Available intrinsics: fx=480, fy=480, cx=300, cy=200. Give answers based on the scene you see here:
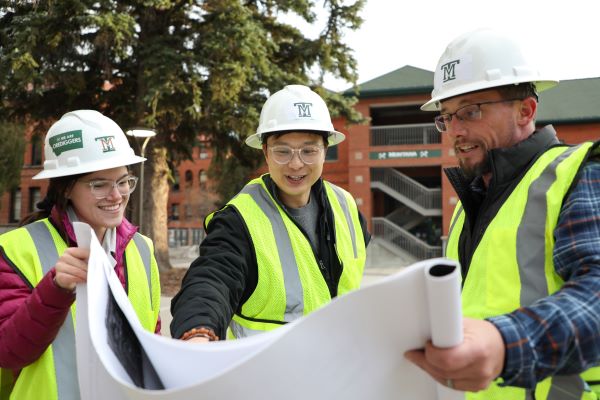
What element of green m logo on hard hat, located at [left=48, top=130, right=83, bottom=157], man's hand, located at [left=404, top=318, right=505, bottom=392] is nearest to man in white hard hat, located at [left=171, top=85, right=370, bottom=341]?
green m logo on hard hat, located at [left=48, top=130, right=83, bottom=157]

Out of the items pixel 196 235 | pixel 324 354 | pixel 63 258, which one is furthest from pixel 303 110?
pixel 196 235

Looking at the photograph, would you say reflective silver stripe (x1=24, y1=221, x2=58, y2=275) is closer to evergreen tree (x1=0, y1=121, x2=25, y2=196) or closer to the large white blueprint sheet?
the large white blueprint sheet

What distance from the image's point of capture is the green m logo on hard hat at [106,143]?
2486mm

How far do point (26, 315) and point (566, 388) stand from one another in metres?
1.91

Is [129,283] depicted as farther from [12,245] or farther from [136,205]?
[136,205]

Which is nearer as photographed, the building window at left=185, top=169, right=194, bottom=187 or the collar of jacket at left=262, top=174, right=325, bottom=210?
the collar of jacket at left=262, top=174, right=325, bottom=210

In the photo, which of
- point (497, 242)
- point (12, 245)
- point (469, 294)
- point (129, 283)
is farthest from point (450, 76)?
point (12, 245)

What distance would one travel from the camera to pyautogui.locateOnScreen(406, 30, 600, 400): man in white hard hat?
109 centimetres

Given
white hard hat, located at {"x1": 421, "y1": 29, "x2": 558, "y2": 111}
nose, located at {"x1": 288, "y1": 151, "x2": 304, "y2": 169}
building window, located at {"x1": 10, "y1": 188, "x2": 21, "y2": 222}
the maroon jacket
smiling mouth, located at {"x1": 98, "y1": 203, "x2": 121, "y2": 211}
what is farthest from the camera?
building window, located at {"x1": 10, "y1": 188, "x2": 21, "y2": 222}

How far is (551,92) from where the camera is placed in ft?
91.7

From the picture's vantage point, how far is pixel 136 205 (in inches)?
563

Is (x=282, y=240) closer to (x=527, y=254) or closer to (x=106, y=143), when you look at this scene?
(x=106, y=143)

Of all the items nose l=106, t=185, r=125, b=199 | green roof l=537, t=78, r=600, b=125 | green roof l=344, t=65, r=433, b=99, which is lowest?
nose l=106, t=185, r=125, b=199

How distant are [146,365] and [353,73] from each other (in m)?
15.8
